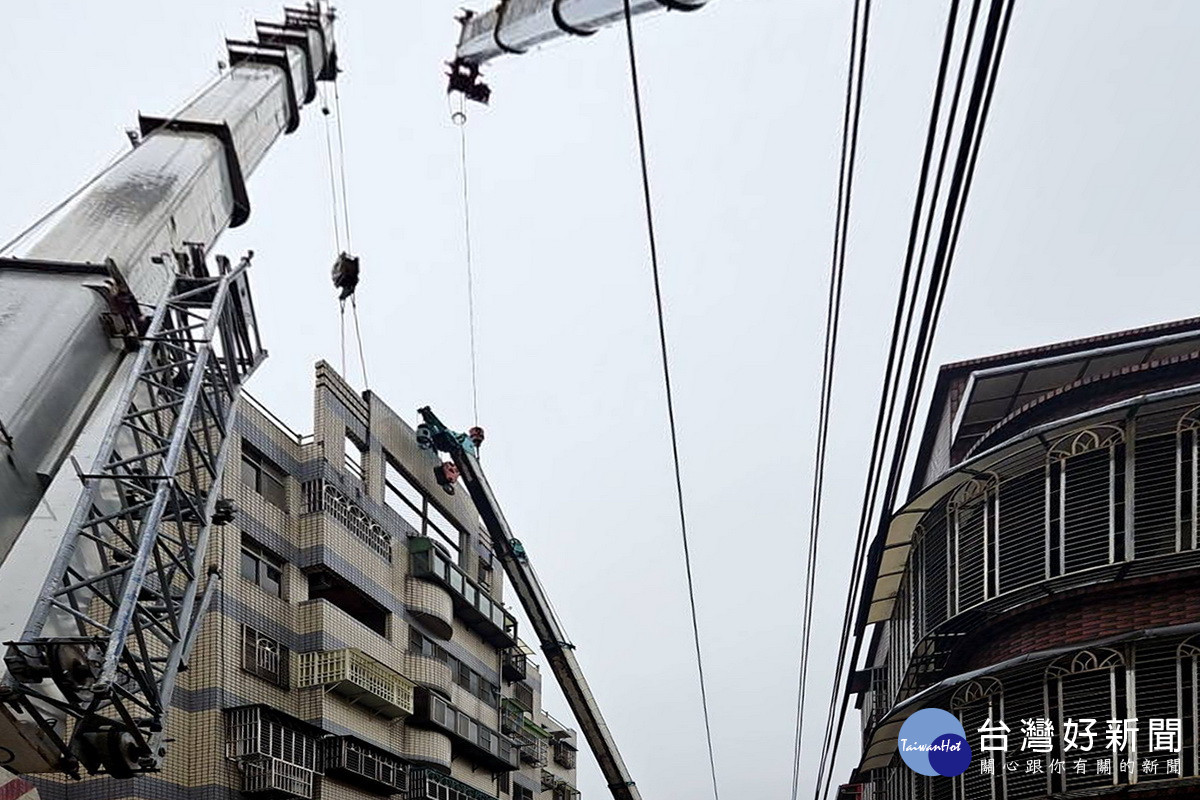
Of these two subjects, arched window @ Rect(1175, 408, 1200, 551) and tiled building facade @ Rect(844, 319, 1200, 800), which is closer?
tiled building facade @ Rect(844, 319, 1200, 800)

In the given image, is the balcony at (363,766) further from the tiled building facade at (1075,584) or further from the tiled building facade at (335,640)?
the tiled building facade at (1075,584)

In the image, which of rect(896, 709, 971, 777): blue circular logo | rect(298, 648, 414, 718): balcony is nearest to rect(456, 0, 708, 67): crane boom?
rect(896, 709, 971, 777): blue circular logo

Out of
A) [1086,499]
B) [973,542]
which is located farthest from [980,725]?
[1086,499]

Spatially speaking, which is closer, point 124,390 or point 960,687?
point 124,390

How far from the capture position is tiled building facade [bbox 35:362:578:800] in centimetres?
3459

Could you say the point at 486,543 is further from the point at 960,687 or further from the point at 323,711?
the point at 960,687

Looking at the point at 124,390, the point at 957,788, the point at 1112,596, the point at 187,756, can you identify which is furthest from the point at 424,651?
the point at 124,390

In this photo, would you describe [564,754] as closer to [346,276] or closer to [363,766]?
[363,766]

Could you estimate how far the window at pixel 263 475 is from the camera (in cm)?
3838

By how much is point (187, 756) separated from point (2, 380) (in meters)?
21.1

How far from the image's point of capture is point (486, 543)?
5722 centimetres

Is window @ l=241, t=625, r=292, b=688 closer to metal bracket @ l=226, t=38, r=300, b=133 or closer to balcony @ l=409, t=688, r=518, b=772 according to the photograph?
balcony @ l=409, t=688, r=518, b=772

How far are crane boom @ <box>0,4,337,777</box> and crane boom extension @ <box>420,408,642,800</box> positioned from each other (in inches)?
1195

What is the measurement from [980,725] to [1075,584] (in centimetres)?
369
